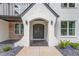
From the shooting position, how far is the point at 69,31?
58.6ft

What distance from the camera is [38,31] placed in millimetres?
19219

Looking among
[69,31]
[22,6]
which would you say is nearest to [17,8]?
[22,6]

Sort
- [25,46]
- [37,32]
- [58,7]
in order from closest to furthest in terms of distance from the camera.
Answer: [25,46]
[58,7]
[37,32]

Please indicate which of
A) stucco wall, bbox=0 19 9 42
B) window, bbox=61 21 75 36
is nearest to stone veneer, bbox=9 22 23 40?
stucco wall, bbox=0 19 9 42

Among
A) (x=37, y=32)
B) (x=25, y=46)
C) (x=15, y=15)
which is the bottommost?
(x=25, y=46)

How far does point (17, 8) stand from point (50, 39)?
16.7 ft

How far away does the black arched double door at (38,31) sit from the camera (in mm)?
19141

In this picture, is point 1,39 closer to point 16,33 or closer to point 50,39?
point 16,33

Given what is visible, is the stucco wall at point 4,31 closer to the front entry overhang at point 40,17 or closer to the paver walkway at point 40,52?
the front entry overhang at point 40,17

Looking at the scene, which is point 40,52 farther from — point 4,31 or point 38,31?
point 4,31

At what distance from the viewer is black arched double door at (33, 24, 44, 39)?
19.1 metres

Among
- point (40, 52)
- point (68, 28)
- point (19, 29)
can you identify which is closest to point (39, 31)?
point (19, 29)

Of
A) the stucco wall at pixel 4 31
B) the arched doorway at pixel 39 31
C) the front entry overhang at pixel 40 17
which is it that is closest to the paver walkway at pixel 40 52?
the front entry overhang at pixel 40 17

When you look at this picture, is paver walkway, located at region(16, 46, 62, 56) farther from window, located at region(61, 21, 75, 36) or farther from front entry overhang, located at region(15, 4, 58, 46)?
window, located at region(61, 21, 75, 36)
